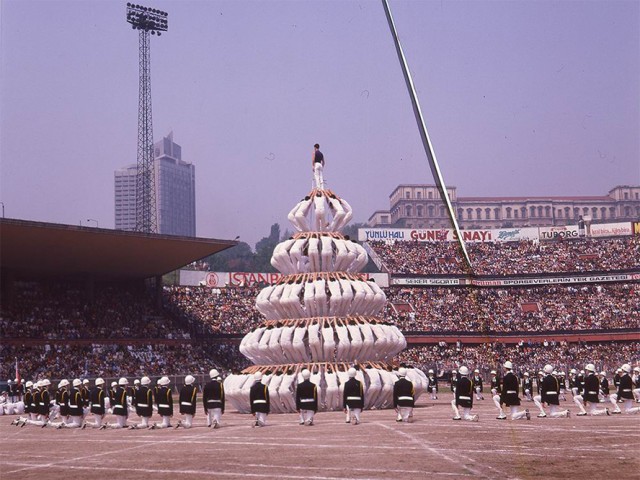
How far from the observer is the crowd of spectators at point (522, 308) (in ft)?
263

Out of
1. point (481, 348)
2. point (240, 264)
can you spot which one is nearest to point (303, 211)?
point (481, 348)

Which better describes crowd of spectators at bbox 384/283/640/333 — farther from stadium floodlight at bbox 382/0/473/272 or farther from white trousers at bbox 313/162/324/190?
stadium floodlight at bbox 382/0/473/272

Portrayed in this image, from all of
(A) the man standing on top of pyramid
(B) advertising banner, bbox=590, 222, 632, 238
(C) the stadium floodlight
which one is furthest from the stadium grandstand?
(C) the stadium floodlight

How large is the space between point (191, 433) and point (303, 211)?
1366 cm

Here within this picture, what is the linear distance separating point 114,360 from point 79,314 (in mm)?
5727

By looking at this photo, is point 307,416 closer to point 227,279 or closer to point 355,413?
point 355,413

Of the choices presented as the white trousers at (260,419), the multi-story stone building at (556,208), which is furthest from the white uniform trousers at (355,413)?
the multi-story stone building at (556,208)

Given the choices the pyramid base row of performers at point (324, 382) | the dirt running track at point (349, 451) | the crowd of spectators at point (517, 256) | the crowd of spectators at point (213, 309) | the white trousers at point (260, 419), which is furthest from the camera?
Answer: the crowd of spectators at point (517, 256)

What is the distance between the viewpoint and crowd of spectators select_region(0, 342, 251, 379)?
2245 inches

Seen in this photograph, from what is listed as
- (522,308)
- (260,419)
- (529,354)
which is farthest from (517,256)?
(260,419)

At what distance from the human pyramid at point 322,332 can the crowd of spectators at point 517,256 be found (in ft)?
168

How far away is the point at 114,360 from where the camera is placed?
6188cm

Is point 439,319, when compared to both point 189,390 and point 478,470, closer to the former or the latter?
point 189,390

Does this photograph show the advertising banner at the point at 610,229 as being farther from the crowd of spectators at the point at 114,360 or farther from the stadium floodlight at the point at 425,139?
the stadium floodlight at the point at 425,139
